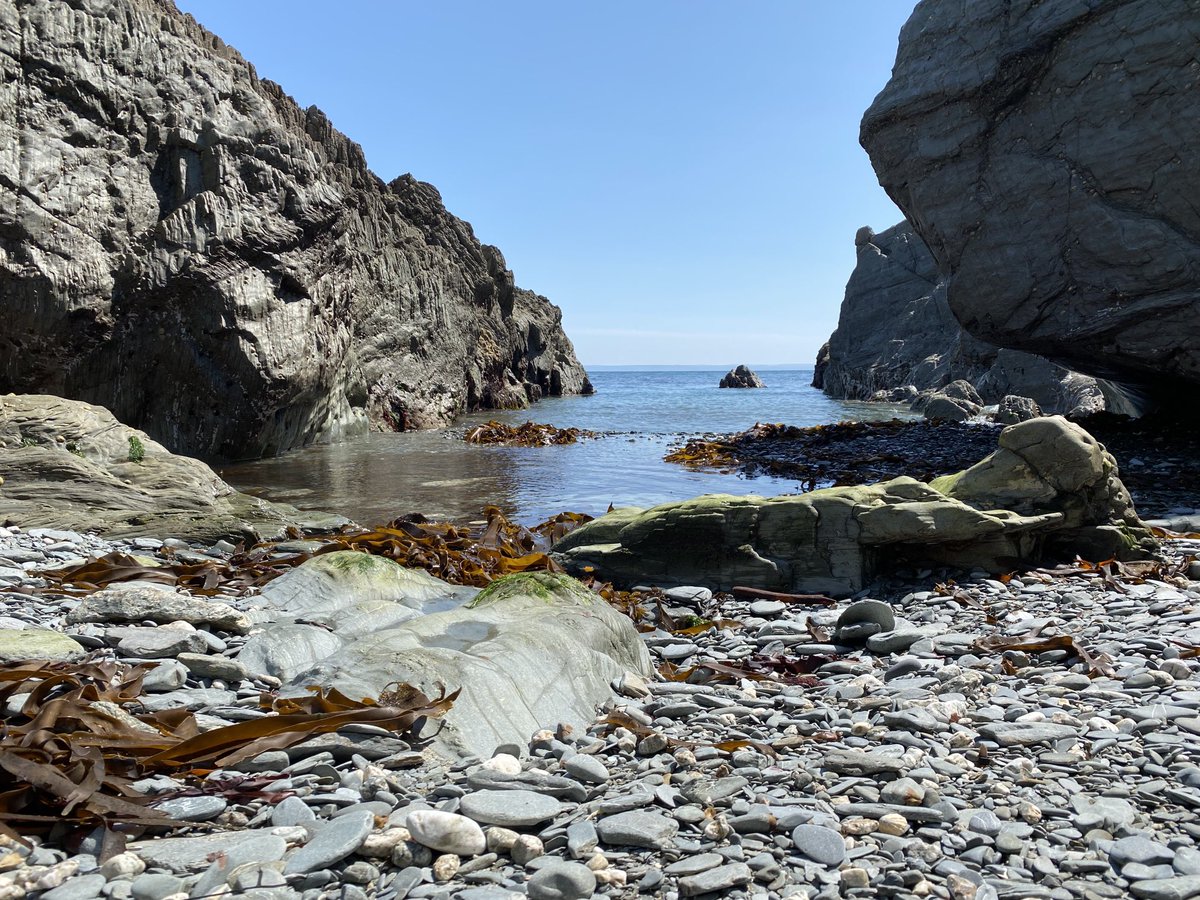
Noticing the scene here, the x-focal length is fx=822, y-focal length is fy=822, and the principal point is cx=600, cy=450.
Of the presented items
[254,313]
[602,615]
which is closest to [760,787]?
[602,615]

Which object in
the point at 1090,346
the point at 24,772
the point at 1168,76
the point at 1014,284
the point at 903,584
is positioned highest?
the point at 1168,76

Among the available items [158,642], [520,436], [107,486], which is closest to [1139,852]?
[158,642]

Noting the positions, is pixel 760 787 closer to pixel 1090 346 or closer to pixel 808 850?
pixel 808 850

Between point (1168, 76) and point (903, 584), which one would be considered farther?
point (1168, 76)

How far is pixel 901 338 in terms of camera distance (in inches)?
2227

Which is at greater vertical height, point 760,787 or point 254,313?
point 254,313

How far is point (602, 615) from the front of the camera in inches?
185

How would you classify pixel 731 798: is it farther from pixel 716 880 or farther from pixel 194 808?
pixel 194 808

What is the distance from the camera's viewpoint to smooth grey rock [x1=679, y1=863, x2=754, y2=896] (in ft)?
7.54

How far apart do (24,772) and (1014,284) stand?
16.1 metres

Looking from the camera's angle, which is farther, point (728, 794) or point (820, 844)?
point (728, 794)

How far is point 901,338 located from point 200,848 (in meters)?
59.2

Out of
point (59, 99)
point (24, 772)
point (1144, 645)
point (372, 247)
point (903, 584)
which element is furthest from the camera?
point (372, 247)

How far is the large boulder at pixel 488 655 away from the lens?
3406mm
